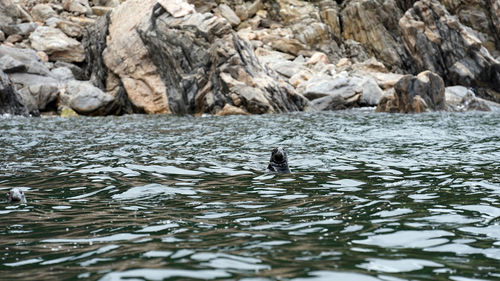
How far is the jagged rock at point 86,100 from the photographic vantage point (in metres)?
31.8

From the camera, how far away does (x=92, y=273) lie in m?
4.55

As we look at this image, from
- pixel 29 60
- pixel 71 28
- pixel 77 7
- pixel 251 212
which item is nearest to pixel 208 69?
pixel 29 60

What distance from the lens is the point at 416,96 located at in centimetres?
2961

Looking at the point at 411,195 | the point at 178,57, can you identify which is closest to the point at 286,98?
the point at 178,57

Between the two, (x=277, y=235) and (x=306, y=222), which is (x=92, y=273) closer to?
(x=277, y=235)

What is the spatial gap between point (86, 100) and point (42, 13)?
21922 mm

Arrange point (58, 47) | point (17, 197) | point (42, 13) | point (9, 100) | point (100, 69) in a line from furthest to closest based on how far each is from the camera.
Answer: point (42, 13)
point (58, 47)
point (100, 69)
point (9, 100)
point (17, 197)

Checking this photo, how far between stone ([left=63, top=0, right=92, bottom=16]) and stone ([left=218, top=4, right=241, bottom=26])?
12.9m

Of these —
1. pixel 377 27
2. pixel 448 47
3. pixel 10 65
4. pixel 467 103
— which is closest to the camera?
pixel 467 103

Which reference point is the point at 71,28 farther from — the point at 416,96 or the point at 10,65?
the point at 416,96

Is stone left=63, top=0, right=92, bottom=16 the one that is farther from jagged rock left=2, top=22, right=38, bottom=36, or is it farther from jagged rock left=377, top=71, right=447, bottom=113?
jagged rock left=377, top=71, right=447, bottom=113

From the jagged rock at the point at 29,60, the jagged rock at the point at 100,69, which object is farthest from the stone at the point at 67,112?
the jagged rock at the point at 29,60

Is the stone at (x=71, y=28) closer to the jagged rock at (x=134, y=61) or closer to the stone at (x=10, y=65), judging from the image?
the jagged rock at (x=134, y=61)

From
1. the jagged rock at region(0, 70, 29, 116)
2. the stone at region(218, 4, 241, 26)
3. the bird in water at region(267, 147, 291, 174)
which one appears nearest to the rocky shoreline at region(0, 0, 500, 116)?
the jagged rock at region(0, 70, 29, 116)
